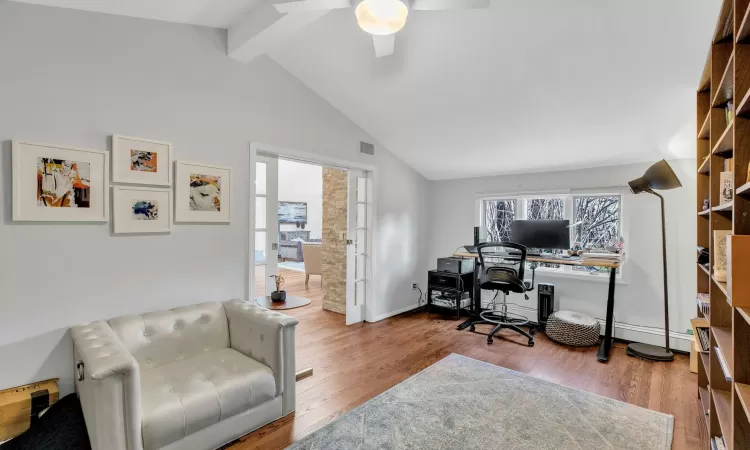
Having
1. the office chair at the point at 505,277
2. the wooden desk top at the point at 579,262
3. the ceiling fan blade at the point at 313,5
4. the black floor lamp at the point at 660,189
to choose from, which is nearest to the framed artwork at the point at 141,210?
the ceiling fan blade at the point at 313,5

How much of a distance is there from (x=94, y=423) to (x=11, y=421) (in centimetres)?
66

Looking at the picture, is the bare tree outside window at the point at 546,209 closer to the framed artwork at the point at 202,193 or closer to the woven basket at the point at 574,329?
the woven basket at the point at 574,329

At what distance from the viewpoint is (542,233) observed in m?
3.97

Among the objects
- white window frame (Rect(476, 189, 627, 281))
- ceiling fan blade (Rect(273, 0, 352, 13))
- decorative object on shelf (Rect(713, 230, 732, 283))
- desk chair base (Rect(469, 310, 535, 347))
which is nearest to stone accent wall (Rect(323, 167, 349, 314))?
desk chair base (Rect(469, 310, 535, 347))

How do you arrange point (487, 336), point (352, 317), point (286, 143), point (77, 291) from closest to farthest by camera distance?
point (77, 291)
point (286, 143)
point (487, 336)
point (352, 317)

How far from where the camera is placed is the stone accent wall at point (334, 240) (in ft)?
15.4

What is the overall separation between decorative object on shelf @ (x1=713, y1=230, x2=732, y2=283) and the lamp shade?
1429 millimetres

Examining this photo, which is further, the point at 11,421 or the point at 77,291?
the point at 77,291

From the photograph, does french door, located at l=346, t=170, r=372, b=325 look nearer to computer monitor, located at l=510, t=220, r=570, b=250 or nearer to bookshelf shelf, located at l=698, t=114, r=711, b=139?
computer monitor, located at l=510, t=220, r=570, b=250

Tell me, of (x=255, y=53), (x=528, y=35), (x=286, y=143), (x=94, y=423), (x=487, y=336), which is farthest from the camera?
(x=487, y=336)

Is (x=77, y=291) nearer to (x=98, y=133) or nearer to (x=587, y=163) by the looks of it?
(x=98, y=133)

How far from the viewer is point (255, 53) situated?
8.93 ft

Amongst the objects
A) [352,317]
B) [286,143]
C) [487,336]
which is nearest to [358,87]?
[286,143]

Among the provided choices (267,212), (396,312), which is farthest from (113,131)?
(396,312)
